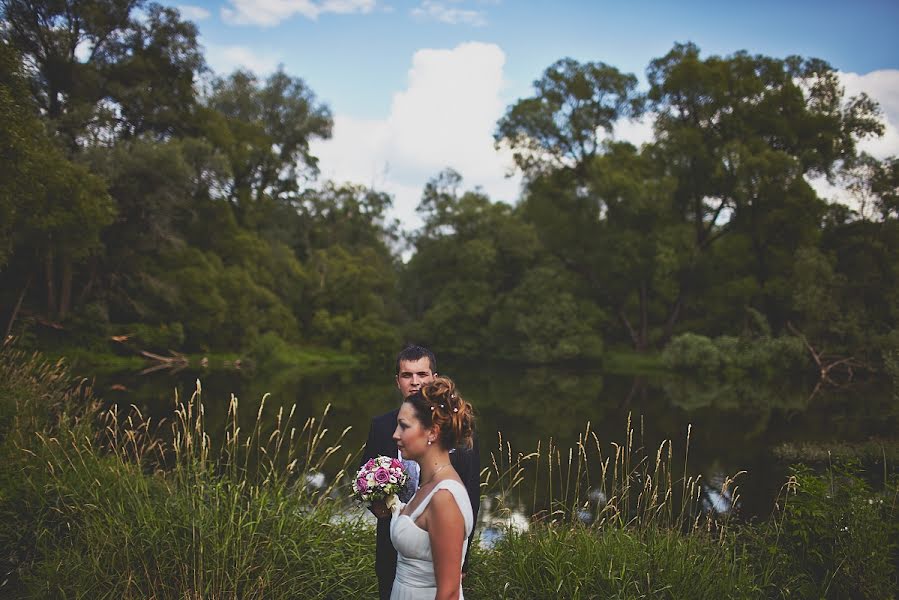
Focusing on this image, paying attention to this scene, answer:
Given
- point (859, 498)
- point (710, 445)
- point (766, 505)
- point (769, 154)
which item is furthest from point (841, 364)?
point (859, 498)

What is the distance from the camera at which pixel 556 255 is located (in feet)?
138

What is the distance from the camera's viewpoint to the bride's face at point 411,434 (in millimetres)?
2639

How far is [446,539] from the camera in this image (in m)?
2.47

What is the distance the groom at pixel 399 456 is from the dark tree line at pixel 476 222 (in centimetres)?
1916

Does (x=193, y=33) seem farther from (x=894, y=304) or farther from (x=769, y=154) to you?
(x=894, y=304)

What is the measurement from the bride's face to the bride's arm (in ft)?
0.76

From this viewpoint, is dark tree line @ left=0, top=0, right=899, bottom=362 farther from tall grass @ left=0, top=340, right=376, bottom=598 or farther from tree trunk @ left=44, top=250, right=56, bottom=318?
tall grass @ left=0, top=340, right=376, bottom=598

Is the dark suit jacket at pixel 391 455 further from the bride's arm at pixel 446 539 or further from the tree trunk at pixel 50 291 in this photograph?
the tree trunk at pixel 50 291

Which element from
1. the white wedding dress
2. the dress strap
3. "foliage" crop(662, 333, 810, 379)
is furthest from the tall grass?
"foliage" crop(662, 333, 810, 379)

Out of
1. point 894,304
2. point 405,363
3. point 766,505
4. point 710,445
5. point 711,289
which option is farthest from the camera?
point 711,289

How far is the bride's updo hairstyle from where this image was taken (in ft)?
8.64

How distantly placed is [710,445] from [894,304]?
19.2 m

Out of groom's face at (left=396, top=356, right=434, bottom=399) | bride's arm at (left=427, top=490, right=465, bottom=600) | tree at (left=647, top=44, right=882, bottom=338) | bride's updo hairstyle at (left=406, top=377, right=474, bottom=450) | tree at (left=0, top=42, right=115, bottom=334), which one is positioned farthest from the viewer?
tree at (left=647, top=44, right=882, bottom=338)

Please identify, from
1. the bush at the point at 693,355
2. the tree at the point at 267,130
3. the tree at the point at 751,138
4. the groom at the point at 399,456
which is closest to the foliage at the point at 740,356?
the bush at the point at 693,355
